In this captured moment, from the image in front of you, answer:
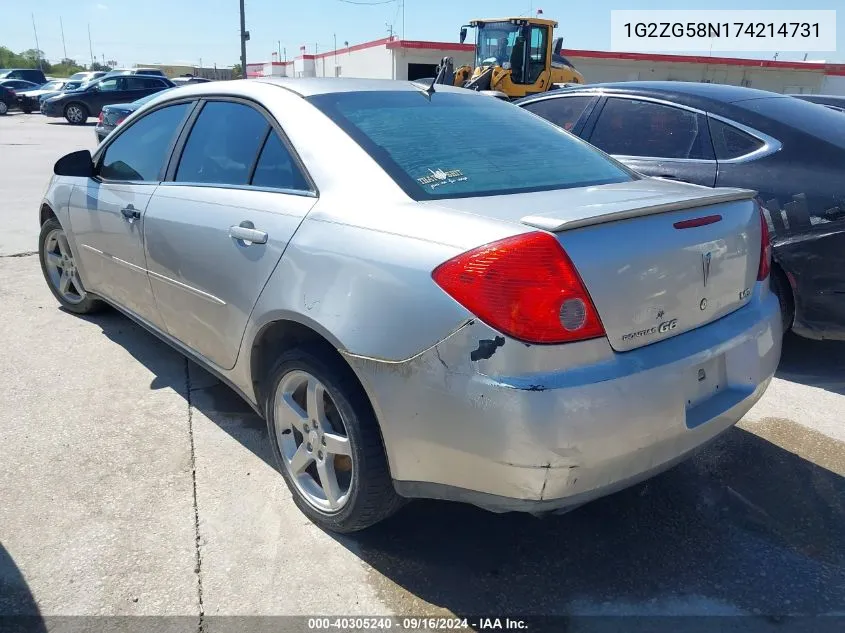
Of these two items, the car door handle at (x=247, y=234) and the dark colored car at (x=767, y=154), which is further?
the dark colored car at (x=767, y=154)

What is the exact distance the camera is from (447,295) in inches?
77.5

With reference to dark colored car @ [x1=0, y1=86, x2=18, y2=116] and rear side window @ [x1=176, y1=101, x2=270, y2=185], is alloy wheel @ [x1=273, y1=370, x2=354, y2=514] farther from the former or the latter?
dark colored car @ [x1=0, y1=86, x2=18, y2=116]

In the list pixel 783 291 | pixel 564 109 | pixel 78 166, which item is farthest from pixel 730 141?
pixel 78 166

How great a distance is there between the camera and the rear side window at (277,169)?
266 centimetres

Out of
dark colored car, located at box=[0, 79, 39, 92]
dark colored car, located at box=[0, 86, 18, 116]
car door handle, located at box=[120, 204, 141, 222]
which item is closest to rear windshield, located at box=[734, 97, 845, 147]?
car door handle, located at box=[120, 204, 141, 222]

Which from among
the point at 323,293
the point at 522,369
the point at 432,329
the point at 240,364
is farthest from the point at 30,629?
the point at 522,369

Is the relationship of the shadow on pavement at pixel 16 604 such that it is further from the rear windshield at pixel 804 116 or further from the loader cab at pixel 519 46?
the loader cab at pixel 519 46

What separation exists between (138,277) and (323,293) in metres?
1.72

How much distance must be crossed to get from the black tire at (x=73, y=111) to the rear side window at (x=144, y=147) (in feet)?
77.3

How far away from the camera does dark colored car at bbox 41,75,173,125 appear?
23938 millimetres

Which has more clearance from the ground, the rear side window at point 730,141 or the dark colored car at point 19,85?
the rear side window at point 730,141

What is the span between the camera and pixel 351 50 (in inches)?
1575

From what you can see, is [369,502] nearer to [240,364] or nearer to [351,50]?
[240,364]

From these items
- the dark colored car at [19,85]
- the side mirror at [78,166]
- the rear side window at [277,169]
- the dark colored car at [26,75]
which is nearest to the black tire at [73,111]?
the dark colored car at [19,85]
